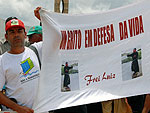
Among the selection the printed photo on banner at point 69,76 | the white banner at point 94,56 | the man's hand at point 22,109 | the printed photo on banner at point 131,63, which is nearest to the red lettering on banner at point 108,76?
the white banner at point 94,56

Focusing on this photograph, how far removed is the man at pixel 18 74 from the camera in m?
2.59

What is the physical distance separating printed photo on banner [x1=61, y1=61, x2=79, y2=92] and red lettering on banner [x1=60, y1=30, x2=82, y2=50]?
19cm

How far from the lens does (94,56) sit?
311cm

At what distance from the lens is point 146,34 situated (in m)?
3.15

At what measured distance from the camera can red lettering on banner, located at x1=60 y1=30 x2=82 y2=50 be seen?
3.07m

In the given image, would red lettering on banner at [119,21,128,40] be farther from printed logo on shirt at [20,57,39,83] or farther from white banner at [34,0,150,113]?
printed logo on shirt at [20,57,39,83]

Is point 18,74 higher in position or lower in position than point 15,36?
lower

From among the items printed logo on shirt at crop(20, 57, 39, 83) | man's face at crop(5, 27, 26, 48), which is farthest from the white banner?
man's face at crop(5, 27, 26, 48)

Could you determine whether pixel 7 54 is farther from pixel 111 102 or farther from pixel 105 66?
pixel 111 102

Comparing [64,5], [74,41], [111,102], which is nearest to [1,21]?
[111,102]

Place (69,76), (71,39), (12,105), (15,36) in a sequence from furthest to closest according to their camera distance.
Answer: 1. (71,39)
2. (69,76)
3. (15,36)
4. (12,105)

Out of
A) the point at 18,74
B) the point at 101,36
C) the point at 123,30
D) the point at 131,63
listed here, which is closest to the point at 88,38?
the point at 101,36

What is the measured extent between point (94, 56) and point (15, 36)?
91 centimetres

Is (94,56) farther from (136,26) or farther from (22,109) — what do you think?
(22,109)
